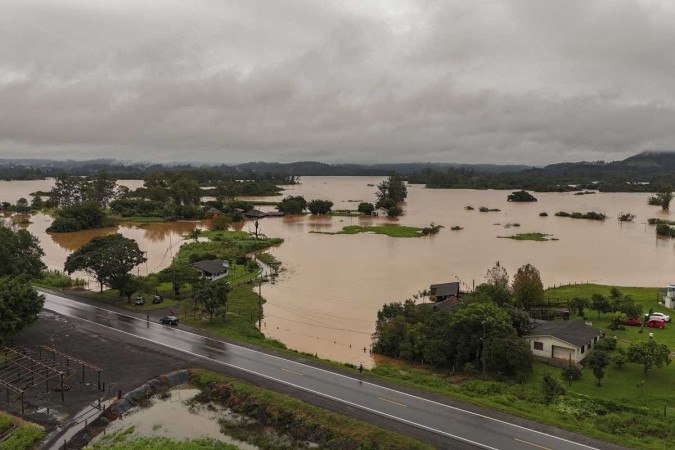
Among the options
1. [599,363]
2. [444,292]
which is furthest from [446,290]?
[599,363]

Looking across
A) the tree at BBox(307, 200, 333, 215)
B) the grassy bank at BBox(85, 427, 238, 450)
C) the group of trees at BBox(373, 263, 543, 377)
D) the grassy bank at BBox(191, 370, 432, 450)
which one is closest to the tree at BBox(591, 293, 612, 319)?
the group of trees at BBox(373, 263, 543, 377)

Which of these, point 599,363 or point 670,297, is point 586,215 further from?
point 599,363

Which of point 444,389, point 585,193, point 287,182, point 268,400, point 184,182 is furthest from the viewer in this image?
point 287,182

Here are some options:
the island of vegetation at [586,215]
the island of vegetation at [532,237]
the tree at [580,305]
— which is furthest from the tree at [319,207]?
the tree at [580,305]

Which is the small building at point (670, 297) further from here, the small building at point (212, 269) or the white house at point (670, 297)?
the small building at point (212, 269)

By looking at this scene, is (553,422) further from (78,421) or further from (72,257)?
(72,257)

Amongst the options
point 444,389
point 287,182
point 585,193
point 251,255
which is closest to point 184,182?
point 251,255
